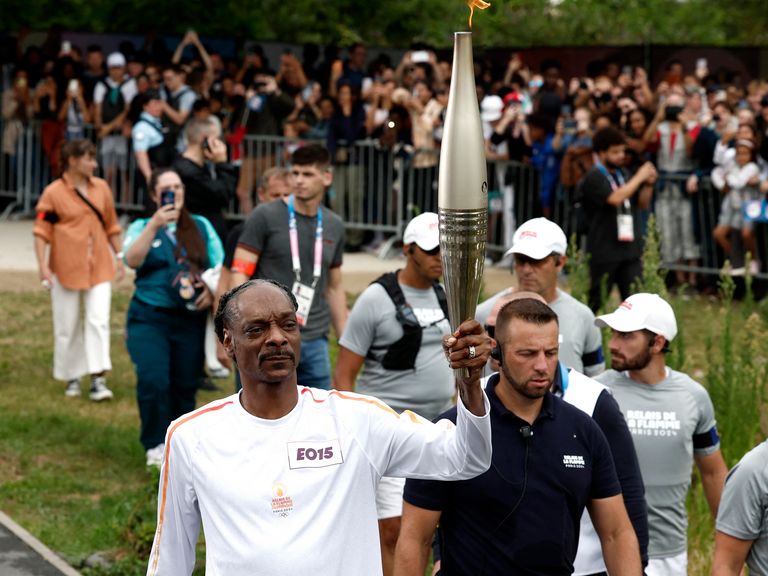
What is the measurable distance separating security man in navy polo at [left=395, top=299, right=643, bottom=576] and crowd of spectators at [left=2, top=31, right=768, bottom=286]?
9.85 metres

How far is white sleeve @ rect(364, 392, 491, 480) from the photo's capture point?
14.3 feet

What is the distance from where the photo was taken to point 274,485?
14.0 ft

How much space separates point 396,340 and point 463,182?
4.33 meters

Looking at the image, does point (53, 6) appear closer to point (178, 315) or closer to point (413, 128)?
point (413, 128)

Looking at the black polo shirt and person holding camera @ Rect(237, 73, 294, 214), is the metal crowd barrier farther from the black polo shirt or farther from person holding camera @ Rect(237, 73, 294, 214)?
the black polo shirt

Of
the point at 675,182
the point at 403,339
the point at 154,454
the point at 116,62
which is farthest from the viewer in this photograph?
the point at 116,62

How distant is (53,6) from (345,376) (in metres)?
22.2

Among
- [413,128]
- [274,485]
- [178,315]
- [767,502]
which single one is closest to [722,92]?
[413,128]

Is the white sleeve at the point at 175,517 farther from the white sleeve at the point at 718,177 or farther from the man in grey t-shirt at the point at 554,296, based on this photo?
the white sleeve at the point at 718,177

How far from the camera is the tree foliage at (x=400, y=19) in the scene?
26812 mm

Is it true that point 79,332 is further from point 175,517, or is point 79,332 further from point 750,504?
point 175,517

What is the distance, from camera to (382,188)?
65.0 feet

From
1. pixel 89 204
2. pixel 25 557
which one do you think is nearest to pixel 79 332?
pixel 89 204

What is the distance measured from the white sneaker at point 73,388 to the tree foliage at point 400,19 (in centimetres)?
528
